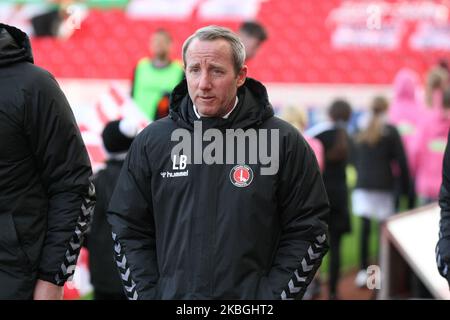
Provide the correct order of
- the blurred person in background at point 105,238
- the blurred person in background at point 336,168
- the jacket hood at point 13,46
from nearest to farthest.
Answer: the jacket hood at point 13,46
the blurred person in background at point 105,238
the blurred person in background at point 336,168

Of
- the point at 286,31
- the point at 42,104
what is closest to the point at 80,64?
the point at 286,31

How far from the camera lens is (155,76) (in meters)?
8.66

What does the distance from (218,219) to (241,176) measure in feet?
0.51

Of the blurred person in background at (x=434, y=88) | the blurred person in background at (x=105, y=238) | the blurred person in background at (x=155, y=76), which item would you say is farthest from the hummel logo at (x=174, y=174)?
the blurred person in background at (x=434, y=88)

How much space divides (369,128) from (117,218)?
5.69 meters

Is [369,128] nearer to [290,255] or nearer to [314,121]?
[314,121]

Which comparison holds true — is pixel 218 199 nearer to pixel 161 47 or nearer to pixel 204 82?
pixel 204 82

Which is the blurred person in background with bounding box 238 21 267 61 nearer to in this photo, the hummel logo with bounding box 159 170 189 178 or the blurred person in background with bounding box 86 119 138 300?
the blurred person in background with bounding box 86 119 138 300

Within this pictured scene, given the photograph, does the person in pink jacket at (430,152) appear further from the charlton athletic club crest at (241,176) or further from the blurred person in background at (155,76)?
the charlton athletic club crest at (241,176)

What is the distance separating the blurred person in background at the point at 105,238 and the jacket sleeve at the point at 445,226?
7.23 feet

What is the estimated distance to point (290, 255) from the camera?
10.6 ft

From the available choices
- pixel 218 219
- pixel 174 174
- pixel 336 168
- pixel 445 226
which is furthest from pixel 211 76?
pixel 336 168

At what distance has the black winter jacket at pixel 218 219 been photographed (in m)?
3.14
